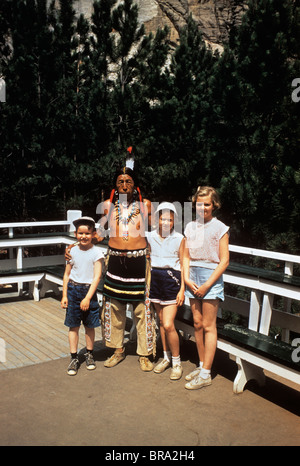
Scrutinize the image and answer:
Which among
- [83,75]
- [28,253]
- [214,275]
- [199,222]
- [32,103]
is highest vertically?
[83,75]

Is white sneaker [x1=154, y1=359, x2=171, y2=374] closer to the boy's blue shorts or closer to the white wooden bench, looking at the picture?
the white wooden bench

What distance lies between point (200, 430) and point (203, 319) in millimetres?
840

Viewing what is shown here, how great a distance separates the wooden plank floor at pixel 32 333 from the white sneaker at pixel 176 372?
1.13m

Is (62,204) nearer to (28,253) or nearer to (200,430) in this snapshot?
(28,253)

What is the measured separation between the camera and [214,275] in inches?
134

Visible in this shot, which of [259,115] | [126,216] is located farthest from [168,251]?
[259,115]

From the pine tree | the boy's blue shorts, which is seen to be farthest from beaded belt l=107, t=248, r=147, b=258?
the pine tree

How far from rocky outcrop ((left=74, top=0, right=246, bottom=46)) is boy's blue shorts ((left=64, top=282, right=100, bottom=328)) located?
19.7 meters

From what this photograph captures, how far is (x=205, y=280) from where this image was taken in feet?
11.4

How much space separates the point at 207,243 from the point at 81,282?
1.16 metres

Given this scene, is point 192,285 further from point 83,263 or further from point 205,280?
point 83,263

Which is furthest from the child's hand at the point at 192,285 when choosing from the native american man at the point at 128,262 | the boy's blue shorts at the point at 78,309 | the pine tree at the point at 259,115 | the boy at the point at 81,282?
the pine tree at the point at 259,115
